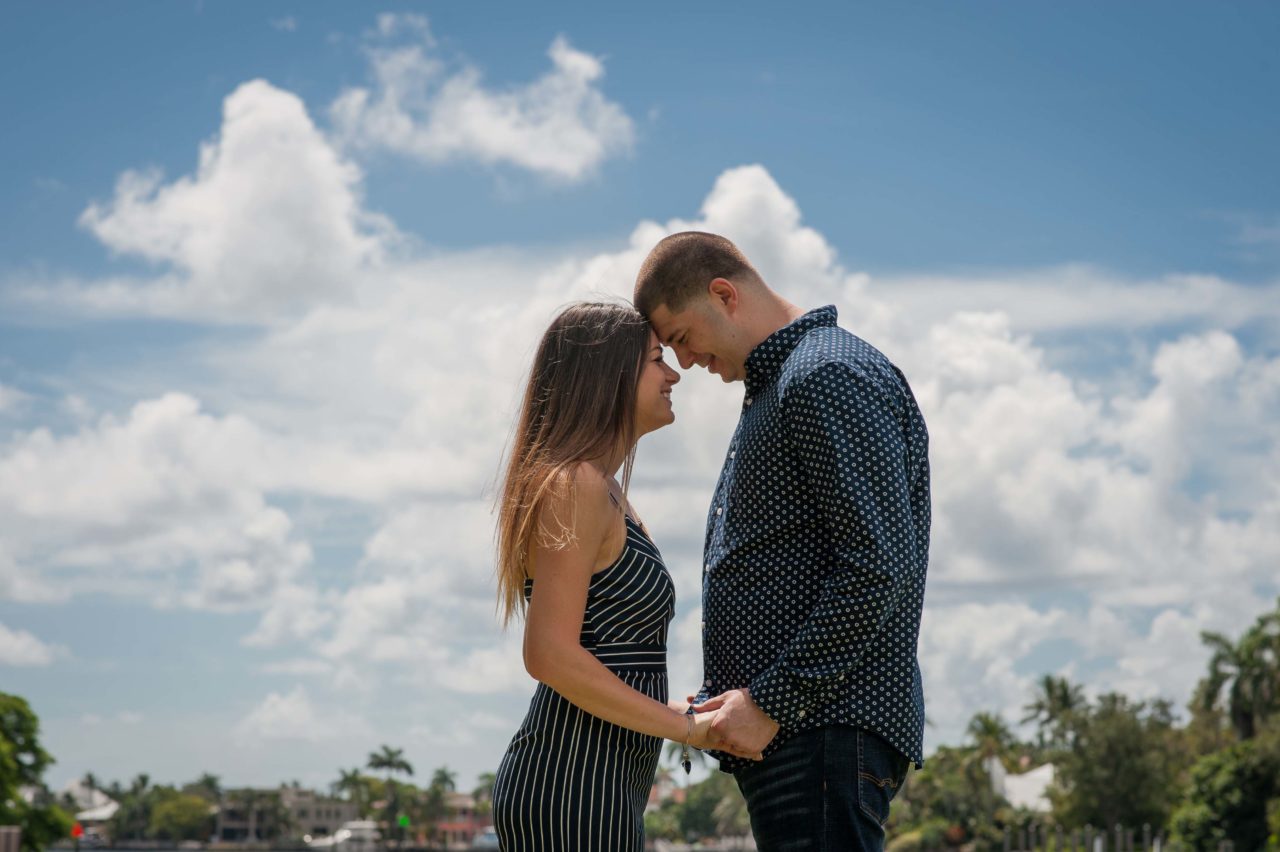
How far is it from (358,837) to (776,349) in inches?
5832

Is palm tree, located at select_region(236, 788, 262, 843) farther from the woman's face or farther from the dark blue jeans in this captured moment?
the dark blue jeans

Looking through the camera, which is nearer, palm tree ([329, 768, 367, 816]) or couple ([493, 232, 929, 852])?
couple ([493, 232, 929, 852])

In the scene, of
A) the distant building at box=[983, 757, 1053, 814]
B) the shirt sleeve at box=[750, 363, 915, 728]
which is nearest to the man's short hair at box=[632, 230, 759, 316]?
the shirt sleeve at box=[750, 363, 915, 728]

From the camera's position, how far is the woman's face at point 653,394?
11.9 feet

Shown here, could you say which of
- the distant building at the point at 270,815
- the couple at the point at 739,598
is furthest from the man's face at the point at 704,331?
the distant building at the point at 270,815

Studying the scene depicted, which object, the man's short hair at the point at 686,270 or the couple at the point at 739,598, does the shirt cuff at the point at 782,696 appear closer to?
the couple at the point at 739,598

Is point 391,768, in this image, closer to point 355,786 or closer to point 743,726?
point 355,786

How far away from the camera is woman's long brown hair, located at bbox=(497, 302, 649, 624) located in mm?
3453

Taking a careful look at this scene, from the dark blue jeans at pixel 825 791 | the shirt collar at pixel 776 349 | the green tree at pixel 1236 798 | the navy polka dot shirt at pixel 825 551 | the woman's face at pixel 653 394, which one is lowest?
the dark blue jeans at pixel 825 791

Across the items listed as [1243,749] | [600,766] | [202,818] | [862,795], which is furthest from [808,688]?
[202,818]

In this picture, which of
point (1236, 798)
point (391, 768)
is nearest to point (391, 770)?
point (391, 768)

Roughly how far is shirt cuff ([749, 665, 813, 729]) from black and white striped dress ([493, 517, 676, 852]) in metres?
0.35

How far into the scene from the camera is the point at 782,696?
10.8 ft

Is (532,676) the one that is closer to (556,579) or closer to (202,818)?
(556,579)
